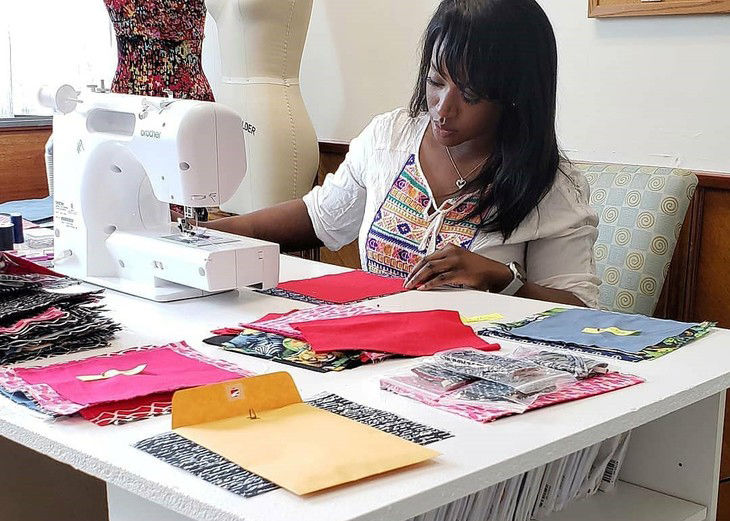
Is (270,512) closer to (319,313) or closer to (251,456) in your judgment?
(251,456)

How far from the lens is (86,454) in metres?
0.92

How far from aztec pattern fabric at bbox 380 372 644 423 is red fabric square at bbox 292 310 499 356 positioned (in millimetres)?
117

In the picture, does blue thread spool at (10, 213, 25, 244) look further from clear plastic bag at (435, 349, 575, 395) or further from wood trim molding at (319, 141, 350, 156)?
wood trim molding at (319, 141, 350, 156)

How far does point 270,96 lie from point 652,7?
1.10 meters

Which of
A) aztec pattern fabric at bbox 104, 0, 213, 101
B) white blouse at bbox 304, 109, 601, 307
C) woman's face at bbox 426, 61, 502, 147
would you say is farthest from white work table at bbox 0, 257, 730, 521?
aztec pattern fabric at bbox 104, 0, 213, 101

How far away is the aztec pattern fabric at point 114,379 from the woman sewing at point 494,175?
0.68 m

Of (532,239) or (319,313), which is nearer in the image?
(319,313)

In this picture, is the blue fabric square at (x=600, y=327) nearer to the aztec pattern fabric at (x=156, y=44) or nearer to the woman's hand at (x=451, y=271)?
the woman's hand at (x=451, y=271)

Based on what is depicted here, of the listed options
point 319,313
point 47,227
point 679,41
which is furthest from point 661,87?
point 47,227

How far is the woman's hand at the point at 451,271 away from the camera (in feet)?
5.41

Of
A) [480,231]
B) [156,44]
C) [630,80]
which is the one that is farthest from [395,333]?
[156,44]

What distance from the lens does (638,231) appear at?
2.18 metres

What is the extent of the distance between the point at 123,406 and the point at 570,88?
1769mm

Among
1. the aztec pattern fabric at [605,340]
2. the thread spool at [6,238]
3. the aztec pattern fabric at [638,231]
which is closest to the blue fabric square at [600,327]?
the aztec pattern fabric at [605,340]
